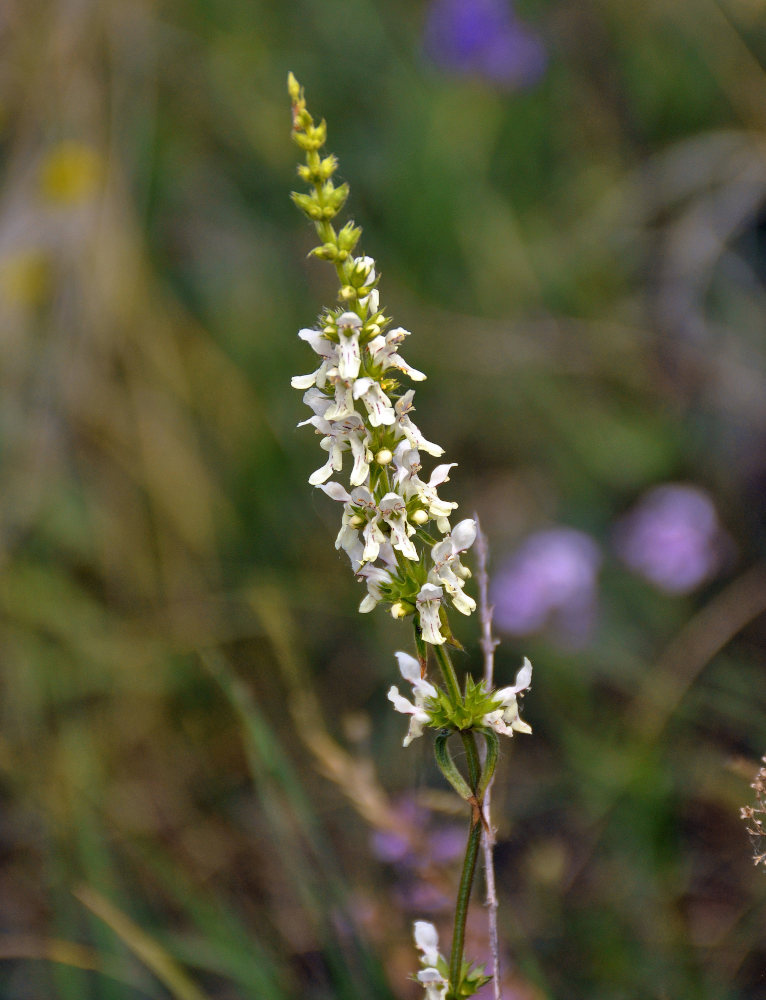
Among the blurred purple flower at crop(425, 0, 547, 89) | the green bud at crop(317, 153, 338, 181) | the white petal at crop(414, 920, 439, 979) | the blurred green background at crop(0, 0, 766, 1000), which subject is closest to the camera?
the green bud at crop(317, 153, 338, 181)

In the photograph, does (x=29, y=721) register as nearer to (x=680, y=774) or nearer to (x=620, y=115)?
(x=680, y=774)

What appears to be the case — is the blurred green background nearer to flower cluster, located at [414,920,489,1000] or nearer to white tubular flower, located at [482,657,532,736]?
flower cluster, located at [414,920,489,1000]

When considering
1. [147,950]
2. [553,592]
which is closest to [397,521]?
[147,950]

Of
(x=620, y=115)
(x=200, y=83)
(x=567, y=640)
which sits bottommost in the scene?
(x=567, y=640)

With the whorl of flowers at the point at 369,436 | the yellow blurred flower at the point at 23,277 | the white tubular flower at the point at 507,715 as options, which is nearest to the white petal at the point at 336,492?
the whorl of flowers at the point at 369,436

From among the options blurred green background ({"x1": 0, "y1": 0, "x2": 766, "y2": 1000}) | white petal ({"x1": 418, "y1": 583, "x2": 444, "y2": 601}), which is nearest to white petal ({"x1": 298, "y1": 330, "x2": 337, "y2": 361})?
white petal ({"x1": 418, "y1": 583, "x2": 444, "y2": 601})

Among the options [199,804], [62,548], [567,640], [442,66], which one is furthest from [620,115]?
[199,804]
